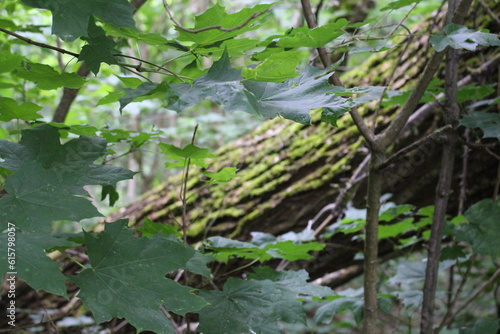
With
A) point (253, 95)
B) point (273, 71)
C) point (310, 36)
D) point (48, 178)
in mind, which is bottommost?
point (48, 178)

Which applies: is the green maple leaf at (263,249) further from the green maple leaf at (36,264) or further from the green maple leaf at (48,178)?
the green maple leaf at (36,264)

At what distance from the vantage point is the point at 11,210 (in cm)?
77

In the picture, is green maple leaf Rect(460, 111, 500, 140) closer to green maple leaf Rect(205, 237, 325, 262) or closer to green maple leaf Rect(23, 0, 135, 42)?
green maple leaf Rect(205, 237, 325, 262)

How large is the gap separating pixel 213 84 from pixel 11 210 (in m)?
0.44

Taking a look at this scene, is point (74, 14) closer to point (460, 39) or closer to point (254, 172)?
point (460, 39)

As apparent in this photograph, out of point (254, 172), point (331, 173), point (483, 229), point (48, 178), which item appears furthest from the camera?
point (254, 172)

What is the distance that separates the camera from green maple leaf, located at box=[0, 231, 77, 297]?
2.30 feet

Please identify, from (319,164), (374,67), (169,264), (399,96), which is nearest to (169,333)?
(169,264)

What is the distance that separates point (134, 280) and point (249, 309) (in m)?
0.45

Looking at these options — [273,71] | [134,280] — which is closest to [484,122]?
[273,71]

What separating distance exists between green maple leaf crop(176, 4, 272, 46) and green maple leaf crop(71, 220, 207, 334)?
1.50 feet

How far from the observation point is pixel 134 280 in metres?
0.84

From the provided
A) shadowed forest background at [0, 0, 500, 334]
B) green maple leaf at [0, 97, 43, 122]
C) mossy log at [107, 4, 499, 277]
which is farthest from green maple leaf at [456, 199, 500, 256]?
green maple leaf at [0, 97, 43, 122]

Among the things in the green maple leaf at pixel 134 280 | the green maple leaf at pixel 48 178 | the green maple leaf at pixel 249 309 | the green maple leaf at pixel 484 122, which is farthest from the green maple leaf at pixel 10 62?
the green maple leaf at pixel 484 122
